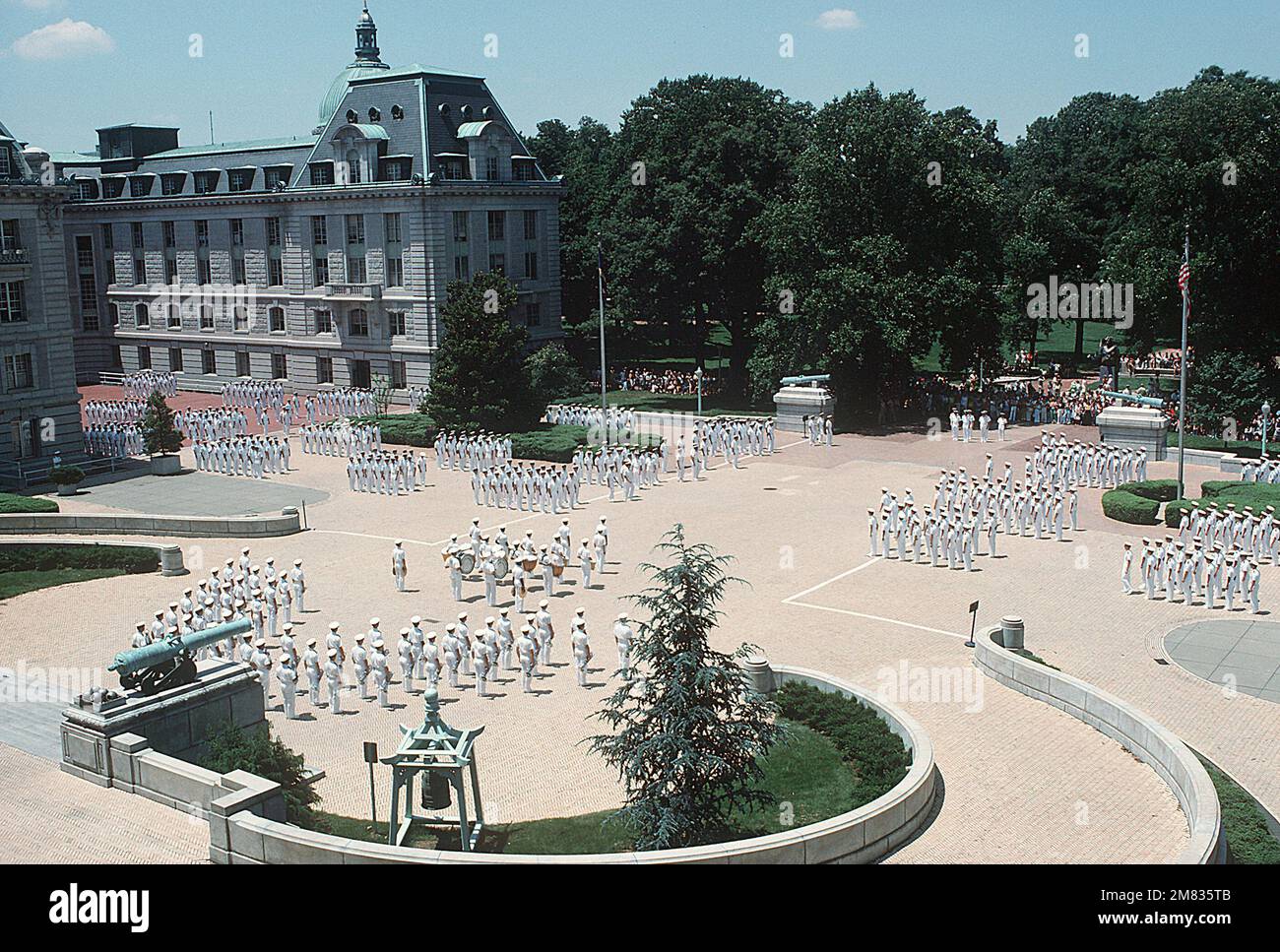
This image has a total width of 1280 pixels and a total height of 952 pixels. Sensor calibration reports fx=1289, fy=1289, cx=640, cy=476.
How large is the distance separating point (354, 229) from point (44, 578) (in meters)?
33.3

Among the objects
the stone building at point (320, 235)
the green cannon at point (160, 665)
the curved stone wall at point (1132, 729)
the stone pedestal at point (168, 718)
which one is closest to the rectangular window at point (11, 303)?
the stone building at point (320, 235)

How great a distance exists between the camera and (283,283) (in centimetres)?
6378

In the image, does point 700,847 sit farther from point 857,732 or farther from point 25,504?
point 25,504

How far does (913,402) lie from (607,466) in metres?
18.8

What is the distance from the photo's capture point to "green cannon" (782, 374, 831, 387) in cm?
4831

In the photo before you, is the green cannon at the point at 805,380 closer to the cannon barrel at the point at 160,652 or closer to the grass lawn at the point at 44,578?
the grass lawn at the point at 44,578

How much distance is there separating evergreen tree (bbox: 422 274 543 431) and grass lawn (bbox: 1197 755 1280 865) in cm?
3295

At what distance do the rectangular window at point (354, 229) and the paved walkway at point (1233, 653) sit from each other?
44.5 metres

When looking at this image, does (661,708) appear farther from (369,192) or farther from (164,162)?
(164,162)

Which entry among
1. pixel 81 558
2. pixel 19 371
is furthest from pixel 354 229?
pixel 81 558

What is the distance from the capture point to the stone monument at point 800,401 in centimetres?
4772

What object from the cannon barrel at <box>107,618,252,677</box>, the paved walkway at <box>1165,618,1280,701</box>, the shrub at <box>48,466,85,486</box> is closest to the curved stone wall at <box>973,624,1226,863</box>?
the paved walkway at <box>1165,618,1280,701</box>
